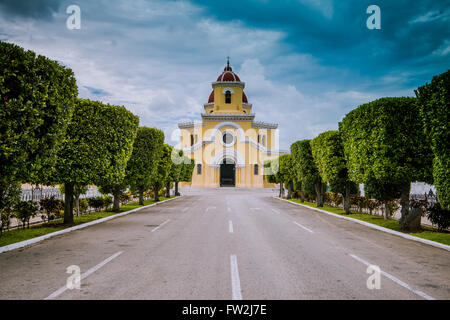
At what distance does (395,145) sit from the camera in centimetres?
1211

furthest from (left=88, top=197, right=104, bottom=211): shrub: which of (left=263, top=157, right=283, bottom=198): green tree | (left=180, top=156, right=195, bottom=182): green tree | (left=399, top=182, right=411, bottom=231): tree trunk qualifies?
(left=263, top=157, right=283, bottom=198): green tree

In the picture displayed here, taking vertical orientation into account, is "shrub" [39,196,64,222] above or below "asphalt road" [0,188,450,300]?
above

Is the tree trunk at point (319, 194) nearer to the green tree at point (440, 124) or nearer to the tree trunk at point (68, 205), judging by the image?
the green tree at point (440, 124)

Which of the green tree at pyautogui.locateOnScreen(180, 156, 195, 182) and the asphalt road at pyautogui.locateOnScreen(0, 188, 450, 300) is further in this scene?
the green tree at pyautogui.locateOnScreen(180, 156, 195, 182)

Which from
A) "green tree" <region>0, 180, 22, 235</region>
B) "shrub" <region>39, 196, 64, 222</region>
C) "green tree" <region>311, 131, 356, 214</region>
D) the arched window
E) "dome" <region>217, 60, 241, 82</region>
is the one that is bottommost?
"shrub" <region>39, 196, 64, 222</region>

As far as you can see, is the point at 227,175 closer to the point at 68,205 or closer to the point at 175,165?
the point at 175,165

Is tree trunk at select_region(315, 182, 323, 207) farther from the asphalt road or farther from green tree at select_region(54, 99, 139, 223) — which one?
green tree at select_region(54, 99, 139, 223)

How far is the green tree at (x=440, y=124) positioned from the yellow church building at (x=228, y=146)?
47462mm

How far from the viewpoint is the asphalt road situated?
204 inches

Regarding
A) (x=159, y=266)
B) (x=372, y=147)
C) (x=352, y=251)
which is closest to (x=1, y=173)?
(x=159, y=266)

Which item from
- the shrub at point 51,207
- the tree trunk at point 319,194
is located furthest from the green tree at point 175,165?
the shrub at point 51,207

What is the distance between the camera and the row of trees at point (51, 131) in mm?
7539

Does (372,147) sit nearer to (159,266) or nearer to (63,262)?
(159,266)

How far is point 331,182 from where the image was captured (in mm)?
20000
